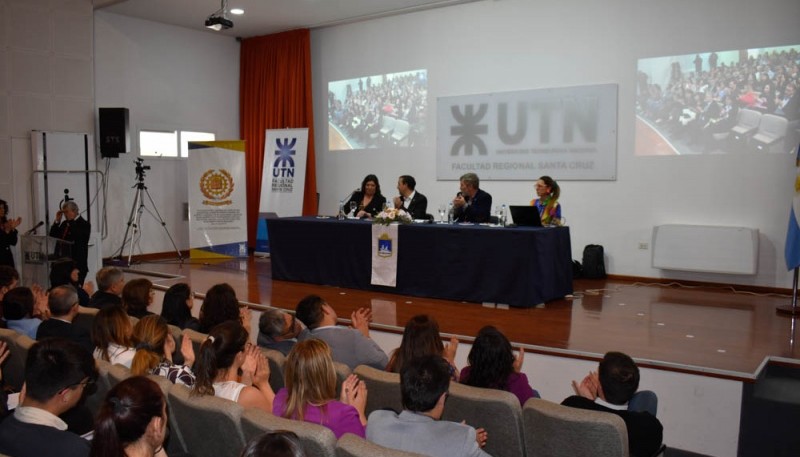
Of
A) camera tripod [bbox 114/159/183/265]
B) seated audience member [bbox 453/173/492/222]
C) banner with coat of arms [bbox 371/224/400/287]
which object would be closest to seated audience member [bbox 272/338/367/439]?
banner with coat of arms [bbox 371/224/400/287]

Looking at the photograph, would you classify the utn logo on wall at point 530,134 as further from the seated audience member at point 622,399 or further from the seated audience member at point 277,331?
the seated audience member at point 622,399

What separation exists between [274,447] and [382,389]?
1427mm

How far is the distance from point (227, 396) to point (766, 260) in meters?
6.49

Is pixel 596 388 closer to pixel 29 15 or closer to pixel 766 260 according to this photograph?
pixel 766 260

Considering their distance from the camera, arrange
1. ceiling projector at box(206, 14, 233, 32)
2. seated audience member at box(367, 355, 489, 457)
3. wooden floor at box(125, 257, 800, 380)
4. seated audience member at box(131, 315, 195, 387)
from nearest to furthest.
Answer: seated audience member at box(367, 355, 489, 457) < seated audience member at box(131, 315, 195, 387) < wooden floor at box(125, 257, 800, 380) < ceiling projector at box(206, 14, 233, 32)

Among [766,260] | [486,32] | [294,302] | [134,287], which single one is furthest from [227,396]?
[486,32]

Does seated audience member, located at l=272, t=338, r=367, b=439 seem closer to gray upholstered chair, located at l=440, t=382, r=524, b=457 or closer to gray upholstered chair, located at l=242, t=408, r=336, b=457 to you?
gray upholstered chair, located at l=242, t=408, r=336, b=457

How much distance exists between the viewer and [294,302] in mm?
6445

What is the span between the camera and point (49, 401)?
2258mm

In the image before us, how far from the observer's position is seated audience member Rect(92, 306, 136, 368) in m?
3.33

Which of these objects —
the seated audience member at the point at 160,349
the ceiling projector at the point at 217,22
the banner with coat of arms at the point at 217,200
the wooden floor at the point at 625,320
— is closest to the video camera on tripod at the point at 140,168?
the banner with coat of arms at the point at 217,200

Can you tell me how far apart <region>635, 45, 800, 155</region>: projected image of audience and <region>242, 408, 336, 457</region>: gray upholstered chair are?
6.68m

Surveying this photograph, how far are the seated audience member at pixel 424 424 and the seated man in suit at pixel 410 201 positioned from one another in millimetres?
5060

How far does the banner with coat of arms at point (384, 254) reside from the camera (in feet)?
22.3
